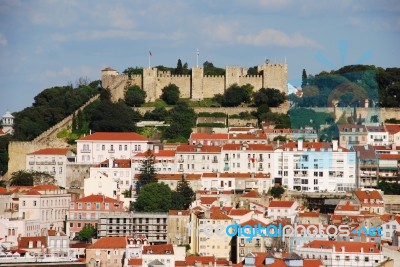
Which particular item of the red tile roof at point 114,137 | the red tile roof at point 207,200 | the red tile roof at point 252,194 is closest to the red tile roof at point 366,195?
the red tile roof at point 252,194

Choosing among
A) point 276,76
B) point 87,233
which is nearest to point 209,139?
point 276,76

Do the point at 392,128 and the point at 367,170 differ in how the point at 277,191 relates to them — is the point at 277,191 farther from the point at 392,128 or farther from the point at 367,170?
the point at 392,128

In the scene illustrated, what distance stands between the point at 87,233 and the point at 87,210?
169 centimetres

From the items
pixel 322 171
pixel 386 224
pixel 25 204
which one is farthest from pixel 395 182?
pixel 25 204

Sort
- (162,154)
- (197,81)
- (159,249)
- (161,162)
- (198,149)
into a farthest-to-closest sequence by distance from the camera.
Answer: (197,81) < (162,154) < (198,149) < (161,162) < (159,249)

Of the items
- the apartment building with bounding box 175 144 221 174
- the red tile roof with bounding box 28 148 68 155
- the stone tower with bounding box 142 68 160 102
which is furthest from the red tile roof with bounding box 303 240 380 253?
the stone tower with bounding box 142 68 160 102

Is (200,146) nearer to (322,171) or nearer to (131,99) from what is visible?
(322,171)

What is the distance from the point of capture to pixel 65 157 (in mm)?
52625

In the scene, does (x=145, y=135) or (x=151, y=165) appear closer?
(x=151, y=165)

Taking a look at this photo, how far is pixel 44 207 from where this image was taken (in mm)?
47406

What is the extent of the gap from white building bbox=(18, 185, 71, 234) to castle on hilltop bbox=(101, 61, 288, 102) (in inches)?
499

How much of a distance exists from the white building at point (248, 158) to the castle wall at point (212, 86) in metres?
9.77

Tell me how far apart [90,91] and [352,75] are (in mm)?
13446

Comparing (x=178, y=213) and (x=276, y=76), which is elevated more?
(x=276, y=76)
